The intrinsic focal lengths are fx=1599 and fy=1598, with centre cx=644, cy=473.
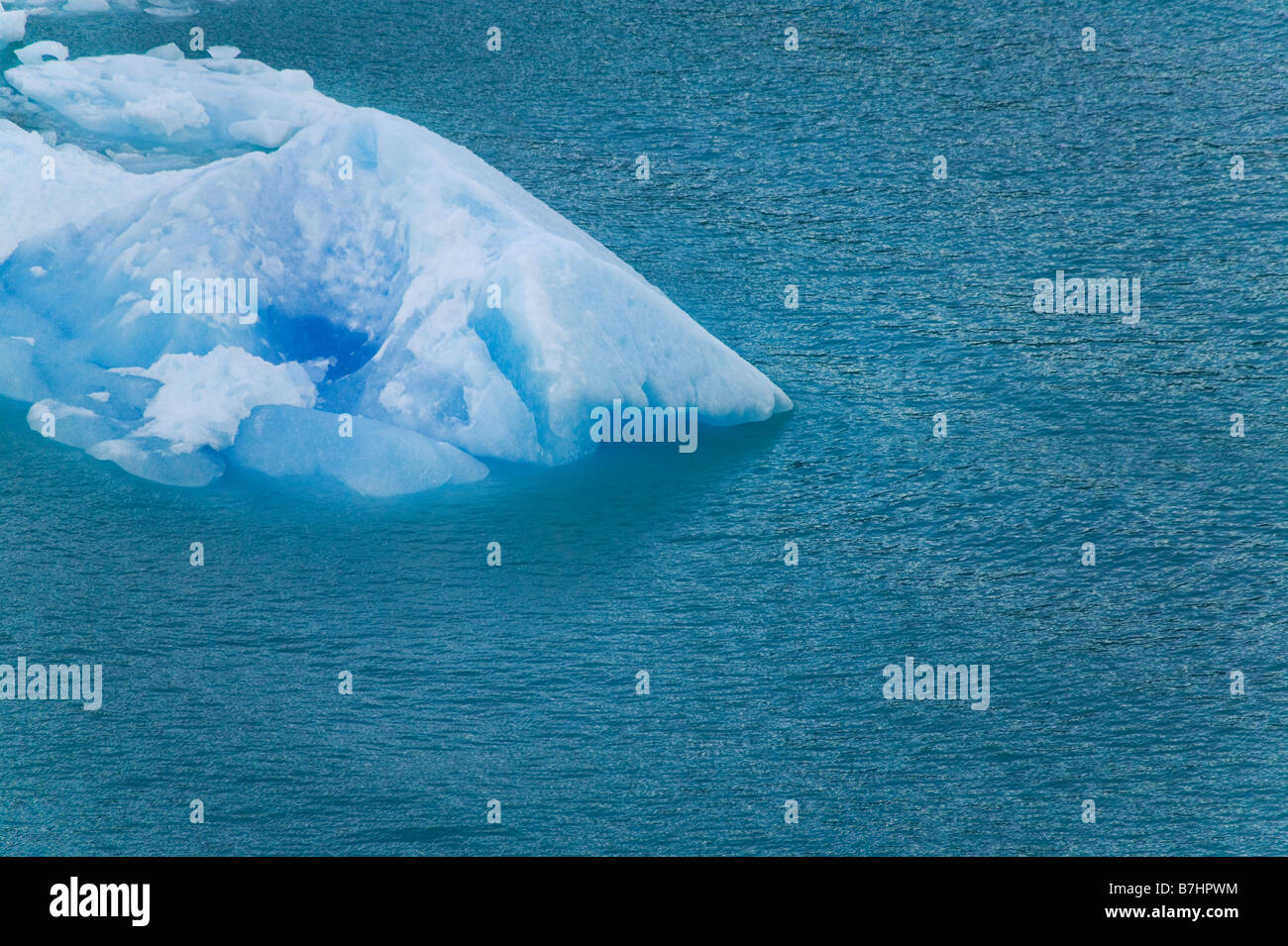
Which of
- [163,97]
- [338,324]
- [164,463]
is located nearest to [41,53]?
[163,97]

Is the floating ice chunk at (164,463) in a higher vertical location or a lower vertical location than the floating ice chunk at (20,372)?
lower

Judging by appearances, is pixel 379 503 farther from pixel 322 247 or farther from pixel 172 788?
pixel 172 788

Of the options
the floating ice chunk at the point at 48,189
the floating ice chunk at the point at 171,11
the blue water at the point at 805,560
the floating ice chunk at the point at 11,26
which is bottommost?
the blue water at the point at 805,560

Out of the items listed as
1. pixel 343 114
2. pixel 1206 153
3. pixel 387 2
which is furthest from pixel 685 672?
pixel 387 2

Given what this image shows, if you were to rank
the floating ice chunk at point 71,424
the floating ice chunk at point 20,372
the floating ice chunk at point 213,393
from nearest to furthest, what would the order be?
the floating ice chunk at point 213,393 → the floating ice chunk at point 71,424 → the floating ice chunk at point 20,372

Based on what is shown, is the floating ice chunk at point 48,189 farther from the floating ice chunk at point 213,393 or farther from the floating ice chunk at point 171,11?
the floating ice chunk at point 171,11

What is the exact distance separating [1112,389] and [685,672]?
7399 millimetres

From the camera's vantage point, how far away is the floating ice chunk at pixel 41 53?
26.1 m

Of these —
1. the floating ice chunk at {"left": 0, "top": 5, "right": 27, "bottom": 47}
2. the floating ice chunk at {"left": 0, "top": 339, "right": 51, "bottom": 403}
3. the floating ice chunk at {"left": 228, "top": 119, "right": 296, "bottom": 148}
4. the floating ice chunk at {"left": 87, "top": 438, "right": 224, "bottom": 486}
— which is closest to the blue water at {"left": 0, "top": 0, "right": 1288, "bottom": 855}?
the floating ice chunk at {"left": 87, "top": 438, "right": 224, "bottom": 486}

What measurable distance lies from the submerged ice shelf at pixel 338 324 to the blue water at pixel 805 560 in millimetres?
501

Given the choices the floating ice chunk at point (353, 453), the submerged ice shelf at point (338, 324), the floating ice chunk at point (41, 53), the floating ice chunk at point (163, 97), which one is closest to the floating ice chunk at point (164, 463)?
the submerged ice shelf at point (338, 324)

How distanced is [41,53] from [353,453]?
44.0 ft

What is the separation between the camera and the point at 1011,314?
2038 cm

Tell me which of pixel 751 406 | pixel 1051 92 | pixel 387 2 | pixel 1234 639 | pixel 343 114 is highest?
pixel 387 2
